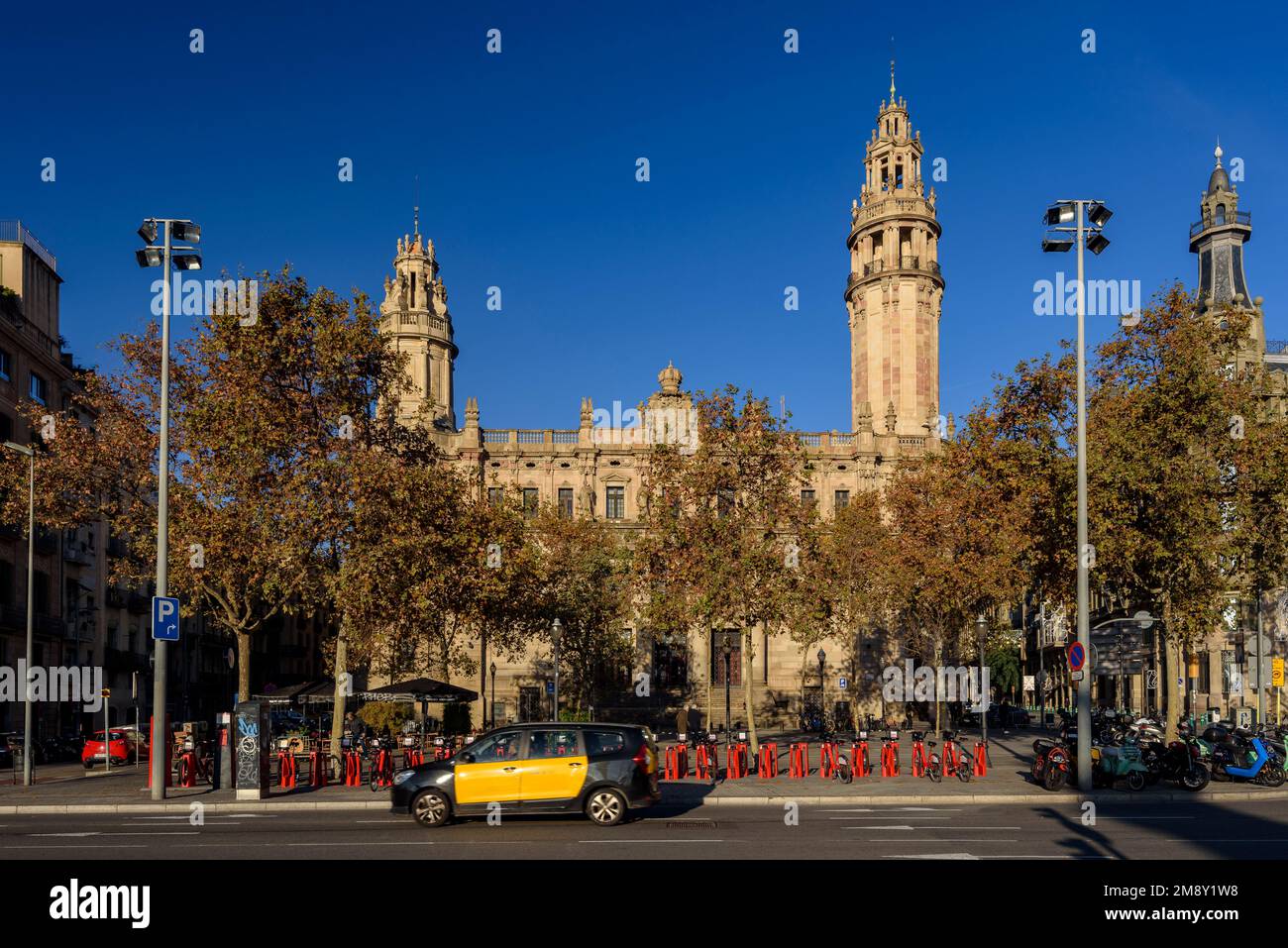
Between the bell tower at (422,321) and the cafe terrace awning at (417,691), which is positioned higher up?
the bell tower at (422,321)

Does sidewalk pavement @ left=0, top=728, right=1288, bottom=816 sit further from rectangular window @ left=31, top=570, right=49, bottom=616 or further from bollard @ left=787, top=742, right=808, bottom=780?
rectangular window @ left=31, top=570, right=49, bottom=616

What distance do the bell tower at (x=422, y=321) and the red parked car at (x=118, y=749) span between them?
37052 millimetres

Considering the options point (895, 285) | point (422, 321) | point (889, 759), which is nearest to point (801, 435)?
point (895, 285)

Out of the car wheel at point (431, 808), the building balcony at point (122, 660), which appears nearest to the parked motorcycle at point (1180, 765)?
the car wheel at point (431, 808)

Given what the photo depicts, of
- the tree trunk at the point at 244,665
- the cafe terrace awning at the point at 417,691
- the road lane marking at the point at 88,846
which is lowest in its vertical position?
the cafe terrace awning at the point at 417,691

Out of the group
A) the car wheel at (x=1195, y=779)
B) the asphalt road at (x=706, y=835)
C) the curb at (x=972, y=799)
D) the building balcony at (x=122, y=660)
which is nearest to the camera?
the asphalt road at (x=706, y=835)

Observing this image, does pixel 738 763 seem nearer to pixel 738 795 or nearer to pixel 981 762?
pixel 738 795

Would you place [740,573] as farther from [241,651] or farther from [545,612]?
[545,612]

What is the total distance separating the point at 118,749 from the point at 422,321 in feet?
144

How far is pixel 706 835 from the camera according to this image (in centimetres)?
1738

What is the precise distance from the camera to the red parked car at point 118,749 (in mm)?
34938

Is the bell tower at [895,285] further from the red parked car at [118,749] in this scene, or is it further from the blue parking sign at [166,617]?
the blue parking sign at [166,617]

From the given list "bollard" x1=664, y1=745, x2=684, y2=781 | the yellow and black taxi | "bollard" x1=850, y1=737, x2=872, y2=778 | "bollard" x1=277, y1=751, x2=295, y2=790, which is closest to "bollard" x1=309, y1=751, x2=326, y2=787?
"bollard" x1=277, y1=751, x2=295, y2=790
